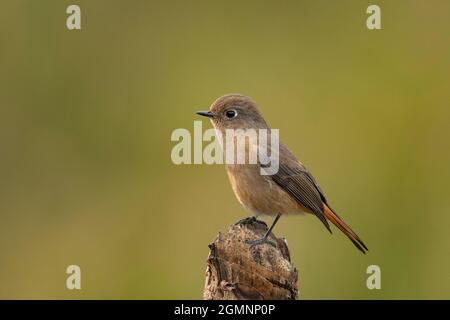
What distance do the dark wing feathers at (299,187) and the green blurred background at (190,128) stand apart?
2600mm

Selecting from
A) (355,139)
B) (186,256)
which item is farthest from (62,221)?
(355,139)

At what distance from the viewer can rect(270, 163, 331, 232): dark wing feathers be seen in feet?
29.7

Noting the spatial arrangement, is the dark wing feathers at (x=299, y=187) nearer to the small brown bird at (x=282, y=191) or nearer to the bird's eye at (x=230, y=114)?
the small brown bird at (x=282, y=191)

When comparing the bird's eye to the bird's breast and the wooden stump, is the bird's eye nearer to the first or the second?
the bird's breast

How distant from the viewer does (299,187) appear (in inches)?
359

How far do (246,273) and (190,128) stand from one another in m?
7.07

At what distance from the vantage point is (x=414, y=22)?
15.2 meters

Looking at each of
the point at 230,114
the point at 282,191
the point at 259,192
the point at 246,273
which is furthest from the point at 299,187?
the point at 246,273

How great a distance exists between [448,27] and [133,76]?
211 inches

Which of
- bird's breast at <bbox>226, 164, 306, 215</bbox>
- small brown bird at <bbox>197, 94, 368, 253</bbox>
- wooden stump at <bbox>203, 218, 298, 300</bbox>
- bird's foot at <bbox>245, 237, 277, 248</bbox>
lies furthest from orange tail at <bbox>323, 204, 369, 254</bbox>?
wooden stump at <bbox>203, 218, 298, 300</bbox>

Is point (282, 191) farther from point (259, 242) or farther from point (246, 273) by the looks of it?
point (246, 273)

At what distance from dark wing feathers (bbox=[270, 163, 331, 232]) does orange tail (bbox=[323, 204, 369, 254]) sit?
8 cm
